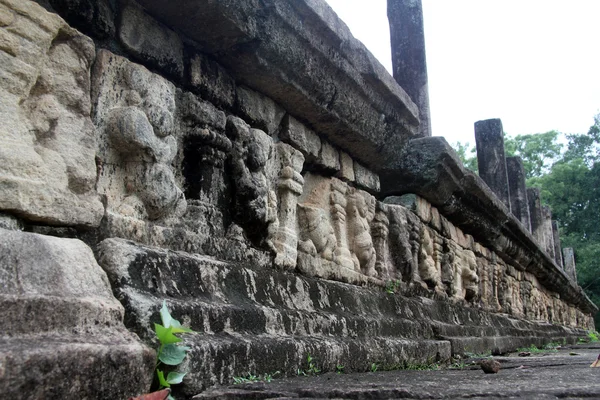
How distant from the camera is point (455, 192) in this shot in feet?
18.4

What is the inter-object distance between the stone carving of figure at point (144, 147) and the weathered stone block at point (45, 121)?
0.16 metres

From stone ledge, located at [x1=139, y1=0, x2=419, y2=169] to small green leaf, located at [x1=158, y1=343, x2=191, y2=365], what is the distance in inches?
53.3

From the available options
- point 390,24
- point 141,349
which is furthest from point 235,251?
point 390,24

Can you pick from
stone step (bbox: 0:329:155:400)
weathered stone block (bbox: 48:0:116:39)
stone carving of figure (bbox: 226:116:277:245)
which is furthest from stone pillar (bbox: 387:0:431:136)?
stone step (bbox: 0:329:155:400)

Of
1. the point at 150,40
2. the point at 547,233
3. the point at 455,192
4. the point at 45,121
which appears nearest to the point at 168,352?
the point at 45,121

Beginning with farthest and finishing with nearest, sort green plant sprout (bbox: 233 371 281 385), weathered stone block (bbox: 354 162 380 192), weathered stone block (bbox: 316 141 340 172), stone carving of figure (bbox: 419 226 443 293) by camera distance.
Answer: stone carving of figure (bbox: 419 226 443 293) → weathered stone block (bbox: 354 162 380 192) → weathered stone block (bbox: 316 141 340 172) → green plant sprout (bbox: 233 371 281 385)

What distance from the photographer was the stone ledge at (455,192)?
4.85 meters

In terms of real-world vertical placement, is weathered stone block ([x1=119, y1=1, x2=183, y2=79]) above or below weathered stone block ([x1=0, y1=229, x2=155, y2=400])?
above

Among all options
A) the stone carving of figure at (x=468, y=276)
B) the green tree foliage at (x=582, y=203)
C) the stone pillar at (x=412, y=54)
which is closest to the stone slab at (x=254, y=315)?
the stone carving of figure at (x=468, y=276)

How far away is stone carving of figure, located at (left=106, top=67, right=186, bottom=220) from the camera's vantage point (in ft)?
7.12

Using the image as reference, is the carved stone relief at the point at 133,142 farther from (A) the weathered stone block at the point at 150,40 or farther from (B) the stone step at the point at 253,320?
(B) the stone step at the point at 253,320

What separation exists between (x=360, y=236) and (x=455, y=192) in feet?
Answer: 6.45

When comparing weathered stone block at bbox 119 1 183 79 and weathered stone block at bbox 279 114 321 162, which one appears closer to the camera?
weathered stone block at bbox 119 1 183 79

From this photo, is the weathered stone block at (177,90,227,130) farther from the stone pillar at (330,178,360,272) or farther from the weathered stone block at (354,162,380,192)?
the weathered stone block at (354,162,380,192)
